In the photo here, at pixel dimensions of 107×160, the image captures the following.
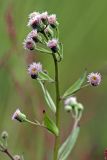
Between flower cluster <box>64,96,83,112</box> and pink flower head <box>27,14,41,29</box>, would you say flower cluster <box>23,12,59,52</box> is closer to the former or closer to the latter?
pink flower head <box>27,14,41,29</box>

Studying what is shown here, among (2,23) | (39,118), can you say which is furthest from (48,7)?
(39,118)

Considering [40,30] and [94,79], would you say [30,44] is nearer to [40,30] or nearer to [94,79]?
[40,30]

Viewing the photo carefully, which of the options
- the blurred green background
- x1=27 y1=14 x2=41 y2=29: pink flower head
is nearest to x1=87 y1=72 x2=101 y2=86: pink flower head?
x1=27 y1=14 x2=41 y2=29: pink flower head

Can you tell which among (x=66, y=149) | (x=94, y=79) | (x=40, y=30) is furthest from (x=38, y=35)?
(x=66, y=149)

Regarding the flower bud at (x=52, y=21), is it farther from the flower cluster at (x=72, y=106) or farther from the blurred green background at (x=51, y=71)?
the blurred green background at (x=51, y=71)

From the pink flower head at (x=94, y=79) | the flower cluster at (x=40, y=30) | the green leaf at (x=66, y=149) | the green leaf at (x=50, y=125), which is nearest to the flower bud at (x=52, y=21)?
the flower cluster at (x=40, y=30)

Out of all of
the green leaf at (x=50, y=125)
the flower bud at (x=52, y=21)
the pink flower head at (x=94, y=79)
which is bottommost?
the green leaf at (x=50, y=125)

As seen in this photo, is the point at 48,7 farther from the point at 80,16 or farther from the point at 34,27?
the point at 34,27

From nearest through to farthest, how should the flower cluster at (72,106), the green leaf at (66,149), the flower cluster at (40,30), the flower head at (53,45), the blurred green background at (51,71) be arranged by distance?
1. the flower head at (53,45)
2. the flower cluster at (40,30)
3. the green leaf at (66,149)
4. the flower cluster at (72,106)
5. the blurred green background at (51,71)
